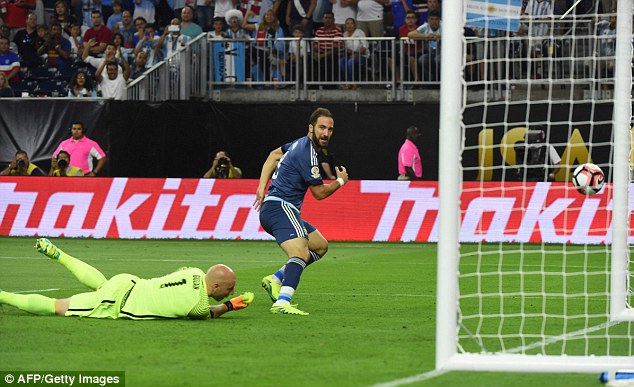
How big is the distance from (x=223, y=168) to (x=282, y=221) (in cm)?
1112

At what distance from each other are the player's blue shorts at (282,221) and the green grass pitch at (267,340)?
0.76 metres

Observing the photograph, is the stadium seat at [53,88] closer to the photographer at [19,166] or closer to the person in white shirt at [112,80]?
the person in white shirt at [112,80]

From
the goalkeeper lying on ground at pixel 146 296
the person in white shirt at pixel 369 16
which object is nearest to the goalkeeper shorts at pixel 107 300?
the goalkeeper lying on ground at pixel 146 296

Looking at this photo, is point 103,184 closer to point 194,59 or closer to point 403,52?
point 194,59

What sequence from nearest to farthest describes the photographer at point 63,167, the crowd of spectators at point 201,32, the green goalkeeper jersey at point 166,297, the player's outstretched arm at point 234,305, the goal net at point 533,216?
1. the goal net at point 533,216
2. the green goalkeeper jersey at point 166,297
3. the player's outstretched arm at point 234,305
4. the photographer at point 63,167
5. the crowd of spectators at point 201,32

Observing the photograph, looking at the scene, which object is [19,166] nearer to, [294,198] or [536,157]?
[536,157]

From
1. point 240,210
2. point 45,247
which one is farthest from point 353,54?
point 45,247

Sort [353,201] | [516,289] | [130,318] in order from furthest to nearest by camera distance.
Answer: [353,201] → [516,289] → [130,318]

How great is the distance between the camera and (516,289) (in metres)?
13.4

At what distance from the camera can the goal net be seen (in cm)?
748

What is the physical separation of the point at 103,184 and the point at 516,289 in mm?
9979

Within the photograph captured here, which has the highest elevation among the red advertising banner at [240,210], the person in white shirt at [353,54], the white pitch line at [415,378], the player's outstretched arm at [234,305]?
the person in white shirt at [353,54]

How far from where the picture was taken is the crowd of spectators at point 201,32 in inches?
942

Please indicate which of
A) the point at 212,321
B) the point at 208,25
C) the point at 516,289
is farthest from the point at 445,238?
the point at 208,25
